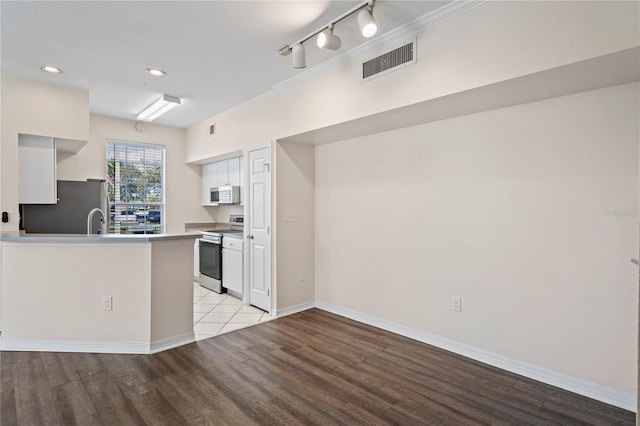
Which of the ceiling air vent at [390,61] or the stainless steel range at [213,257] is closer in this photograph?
the ceiling air vent at [390,61]

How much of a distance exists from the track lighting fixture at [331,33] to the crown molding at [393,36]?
1.46ft

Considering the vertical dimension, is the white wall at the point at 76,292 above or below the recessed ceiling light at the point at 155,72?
below

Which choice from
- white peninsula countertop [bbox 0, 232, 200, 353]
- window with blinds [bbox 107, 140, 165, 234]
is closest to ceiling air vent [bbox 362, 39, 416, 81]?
white peninsula countertop [bbox 0, 232, 200, 353]

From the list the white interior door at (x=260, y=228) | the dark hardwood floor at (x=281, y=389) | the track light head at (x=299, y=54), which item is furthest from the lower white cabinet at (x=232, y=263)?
the track light head at (x=299, y=54)

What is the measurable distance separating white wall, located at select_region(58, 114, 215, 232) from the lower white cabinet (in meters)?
1.55

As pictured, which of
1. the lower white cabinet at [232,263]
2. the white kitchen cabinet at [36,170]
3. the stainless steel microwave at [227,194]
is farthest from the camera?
the stainless steel microwave at [227,194]

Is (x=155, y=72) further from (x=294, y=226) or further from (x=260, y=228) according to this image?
(x=294, y=226)

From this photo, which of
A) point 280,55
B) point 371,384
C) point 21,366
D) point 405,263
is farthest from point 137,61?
point 371,384

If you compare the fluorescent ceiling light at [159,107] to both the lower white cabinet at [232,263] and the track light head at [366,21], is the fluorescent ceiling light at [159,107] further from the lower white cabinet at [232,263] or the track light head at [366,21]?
the track light head at [366,21]

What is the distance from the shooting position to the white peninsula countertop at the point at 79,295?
9.78ft

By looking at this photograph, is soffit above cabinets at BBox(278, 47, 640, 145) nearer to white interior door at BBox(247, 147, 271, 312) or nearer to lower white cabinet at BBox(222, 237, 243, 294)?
white interior door at BBox(247, 147, 271, 312)

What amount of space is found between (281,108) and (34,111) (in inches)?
109

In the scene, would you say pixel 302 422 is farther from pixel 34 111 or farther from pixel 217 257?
pixel 34 111

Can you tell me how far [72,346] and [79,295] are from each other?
46cm
